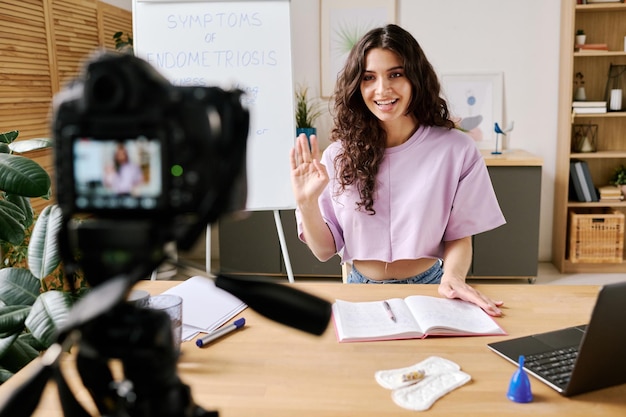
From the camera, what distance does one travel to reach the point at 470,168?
70.5 inches

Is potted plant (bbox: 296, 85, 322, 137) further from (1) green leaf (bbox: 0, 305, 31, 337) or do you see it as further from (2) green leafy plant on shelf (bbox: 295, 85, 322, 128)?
(1) green leaf (bbox: 0, 305, 31, 337)

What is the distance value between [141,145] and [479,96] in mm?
3820

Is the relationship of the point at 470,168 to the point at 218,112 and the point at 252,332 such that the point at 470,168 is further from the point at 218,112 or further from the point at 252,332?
the point at 218,112

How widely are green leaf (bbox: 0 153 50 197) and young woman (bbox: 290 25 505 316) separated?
0.71 metres

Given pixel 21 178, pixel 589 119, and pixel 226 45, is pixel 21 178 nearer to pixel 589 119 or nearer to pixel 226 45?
pixel 226 45

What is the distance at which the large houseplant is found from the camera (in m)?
1.23

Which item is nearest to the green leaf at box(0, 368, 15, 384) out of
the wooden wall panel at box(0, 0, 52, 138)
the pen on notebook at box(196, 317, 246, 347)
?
the pen on notebook at box(196, 317, 246, 347)

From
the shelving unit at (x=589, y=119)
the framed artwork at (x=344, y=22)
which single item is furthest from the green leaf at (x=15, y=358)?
the shelving unit at (x=589, y=119)

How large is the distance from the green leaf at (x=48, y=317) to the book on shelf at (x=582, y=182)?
3.40m

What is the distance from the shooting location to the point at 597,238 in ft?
12.4

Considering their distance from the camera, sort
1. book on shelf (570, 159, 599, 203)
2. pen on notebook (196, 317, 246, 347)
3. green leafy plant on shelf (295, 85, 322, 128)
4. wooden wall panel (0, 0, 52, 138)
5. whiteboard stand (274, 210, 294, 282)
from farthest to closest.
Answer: green leafy plant on shelf (295, 85, 322, 128), book on shelf (570, 159, 599, 203), wooden wall panel (0, 0, 52, 138), whiteboard stand (274, 210, 294, 282), pen on notebook (196, 317, 246, 347)

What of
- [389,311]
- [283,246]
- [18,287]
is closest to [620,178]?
[283,246]

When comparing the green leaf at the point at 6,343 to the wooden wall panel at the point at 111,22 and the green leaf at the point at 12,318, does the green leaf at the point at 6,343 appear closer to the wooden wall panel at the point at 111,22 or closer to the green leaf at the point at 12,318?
the green leaf at the point at 12,318

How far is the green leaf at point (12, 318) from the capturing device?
4.36 feet
